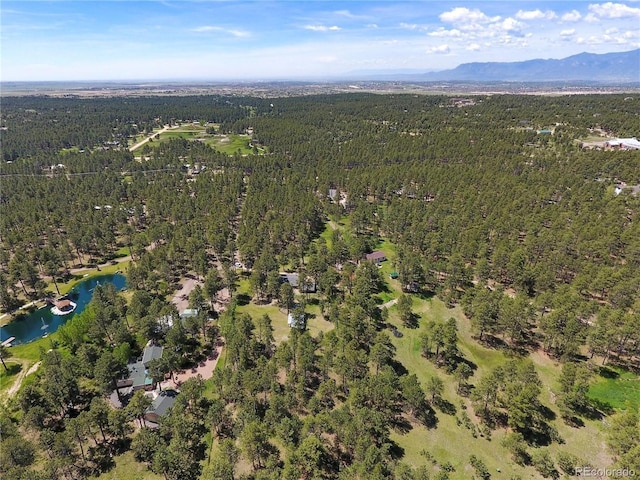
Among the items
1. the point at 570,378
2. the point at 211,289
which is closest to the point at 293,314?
the point at 211,289

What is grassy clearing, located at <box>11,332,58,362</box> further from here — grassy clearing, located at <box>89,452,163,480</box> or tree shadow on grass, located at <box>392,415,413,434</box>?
tree shadow on grass, located at <box>392,415,413,434</box>

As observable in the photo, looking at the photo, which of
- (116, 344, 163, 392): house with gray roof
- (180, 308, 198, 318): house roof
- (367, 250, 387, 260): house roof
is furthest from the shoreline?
(367, 250, 387, 260): house roof

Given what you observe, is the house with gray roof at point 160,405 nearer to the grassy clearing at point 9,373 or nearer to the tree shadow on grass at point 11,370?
the grassy clearing at point 9,373

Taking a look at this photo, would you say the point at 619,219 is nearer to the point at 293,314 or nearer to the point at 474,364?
the point at 474,364

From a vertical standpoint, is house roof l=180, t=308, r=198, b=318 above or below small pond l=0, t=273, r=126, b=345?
above

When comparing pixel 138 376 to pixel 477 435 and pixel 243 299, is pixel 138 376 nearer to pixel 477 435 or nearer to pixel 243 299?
pixel 243 299

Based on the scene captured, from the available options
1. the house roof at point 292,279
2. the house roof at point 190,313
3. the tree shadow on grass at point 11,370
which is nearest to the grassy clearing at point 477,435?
the house roof at point 292,279
